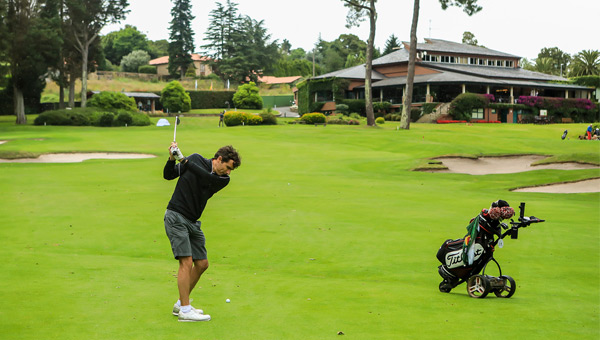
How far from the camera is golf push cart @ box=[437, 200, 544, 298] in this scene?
1003cm

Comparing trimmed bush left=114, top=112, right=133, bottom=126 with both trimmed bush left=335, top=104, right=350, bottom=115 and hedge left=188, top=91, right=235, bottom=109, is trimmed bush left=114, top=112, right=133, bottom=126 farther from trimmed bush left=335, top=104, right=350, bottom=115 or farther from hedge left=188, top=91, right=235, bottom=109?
hedge left=188, top=91, right=235, bottom=109

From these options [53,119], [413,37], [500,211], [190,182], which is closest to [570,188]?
[500,211]

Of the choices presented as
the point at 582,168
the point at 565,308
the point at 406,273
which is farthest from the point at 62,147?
the point at 565,308

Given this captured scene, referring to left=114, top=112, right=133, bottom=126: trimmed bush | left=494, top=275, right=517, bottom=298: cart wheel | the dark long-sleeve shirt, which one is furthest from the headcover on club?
left=114, top=112, right=133, bottom=126: trimmed bush

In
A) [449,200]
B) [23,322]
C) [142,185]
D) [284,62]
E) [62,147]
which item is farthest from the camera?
[284,62]

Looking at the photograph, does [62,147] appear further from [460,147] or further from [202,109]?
[202,109]

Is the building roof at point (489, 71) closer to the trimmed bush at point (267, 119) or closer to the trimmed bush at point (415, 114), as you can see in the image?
the trimmed bush at point (415, 114)

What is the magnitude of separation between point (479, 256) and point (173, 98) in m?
91.1

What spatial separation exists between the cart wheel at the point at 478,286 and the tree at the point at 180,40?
125m

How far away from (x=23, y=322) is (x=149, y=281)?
342 centimetres

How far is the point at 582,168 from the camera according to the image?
113 ft

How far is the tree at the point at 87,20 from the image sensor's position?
276 feet

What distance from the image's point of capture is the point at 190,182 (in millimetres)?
9031

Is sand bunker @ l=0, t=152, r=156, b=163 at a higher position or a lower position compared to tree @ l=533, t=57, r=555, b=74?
lower
